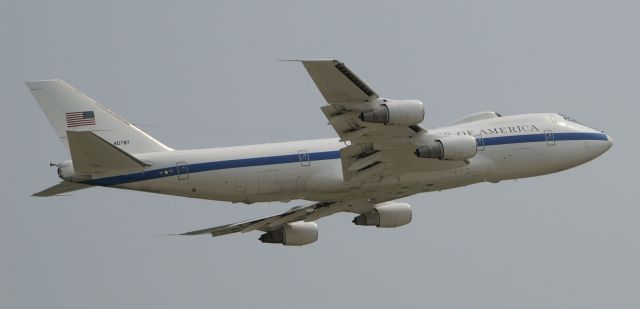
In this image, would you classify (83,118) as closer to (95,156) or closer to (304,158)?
(95,156)

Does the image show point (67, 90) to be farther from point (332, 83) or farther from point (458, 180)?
point (458, 180)

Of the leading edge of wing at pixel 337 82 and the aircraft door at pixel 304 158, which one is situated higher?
the leading edge of wing at pixel 337 82

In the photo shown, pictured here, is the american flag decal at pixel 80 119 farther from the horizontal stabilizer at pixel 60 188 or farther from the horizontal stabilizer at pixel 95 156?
the horizontal stabilizer at pixel 95 156

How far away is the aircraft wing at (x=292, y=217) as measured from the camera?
7469 centimetres

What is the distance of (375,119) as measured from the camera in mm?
63656

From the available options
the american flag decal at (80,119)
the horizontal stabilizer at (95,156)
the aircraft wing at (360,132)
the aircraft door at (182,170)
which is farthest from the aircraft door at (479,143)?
the american flag decal at (80,119)

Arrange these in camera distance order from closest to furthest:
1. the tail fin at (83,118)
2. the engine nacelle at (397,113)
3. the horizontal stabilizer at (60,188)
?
the engine nacelle at (397,113) < the horizontal stabilizer at (60,188) < the tail fin at (83,118)

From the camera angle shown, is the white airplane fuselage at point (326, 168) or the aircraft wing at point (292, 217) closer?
the white airplane fuselage at point (326, 168)

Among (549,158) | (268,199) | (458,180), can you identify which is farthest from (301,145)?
(549,158)

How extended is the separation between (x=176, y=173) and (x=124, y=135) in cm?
405

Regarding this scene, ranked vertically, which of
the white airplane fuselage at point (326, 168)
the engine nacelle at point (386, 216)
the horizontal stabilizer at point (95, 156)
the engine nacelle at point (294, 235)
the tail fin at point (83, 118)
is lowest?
the engine nacelle at point (294, 235)

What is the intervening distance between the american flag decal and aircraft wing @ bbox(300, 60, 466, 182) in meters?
12.3

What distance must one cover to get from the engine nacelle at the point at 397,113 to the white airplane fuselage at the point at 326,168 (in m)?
3.27

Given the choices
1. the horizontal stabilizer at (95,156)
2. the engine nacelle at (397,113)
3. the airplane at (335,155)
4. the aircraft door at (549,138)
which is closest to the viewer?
the horizontal stabilizer at (95,156)
